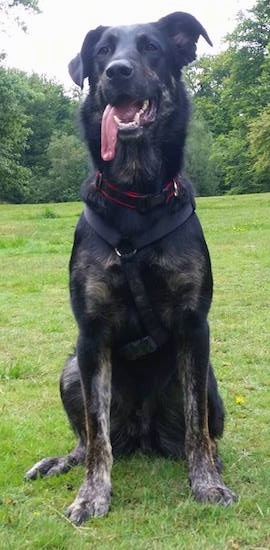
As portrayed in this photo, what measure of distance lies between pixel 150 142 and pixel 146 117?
0.52 feet

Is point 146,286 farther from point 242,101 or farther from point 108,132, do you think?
point 242,101

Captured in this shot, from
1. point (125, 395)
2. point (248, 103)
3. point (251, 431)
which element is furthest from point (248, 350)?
point (248, 103)

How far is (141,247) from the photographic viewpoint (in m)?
3.74

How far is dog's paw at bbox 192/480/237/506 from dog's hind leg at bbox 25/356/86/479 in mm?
782

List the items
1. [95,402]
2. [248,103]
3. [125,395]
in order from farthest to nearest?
[248,103], [125,395], [95,402]

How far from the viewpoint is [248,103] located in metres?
52.3

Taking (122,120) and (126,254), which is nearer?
(126,254)

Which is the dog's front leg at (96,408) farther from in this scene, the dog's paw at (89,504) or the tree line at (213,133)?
the tree line at (213,133)

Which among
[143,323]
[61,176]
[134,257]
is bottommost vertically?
[61,176]

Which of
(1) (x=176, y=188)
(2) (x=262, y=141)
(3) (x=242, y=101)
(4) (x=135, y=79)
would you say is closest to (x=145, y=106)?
(4) (x=135, y=79)

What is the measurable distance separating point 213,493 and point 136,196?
5.23ft

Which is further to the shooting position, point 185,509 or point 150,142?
point 150,142

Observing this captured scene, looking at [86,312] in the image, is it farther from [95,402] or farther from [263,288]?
Answer: [263,288]

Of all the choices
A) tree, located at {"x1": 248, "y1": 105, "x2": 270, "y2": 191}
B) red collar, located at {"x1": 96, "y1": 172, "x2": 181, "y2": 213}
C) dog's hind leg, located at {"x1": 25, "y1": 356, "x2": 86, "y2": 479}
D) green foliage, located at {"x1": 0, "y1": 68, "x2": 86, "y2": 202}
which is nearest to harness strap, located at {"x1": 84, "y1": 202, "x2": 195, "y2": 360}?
red collar, located at {"x1": 96, "y1": 172, "x2": 181, "y2": 213}
